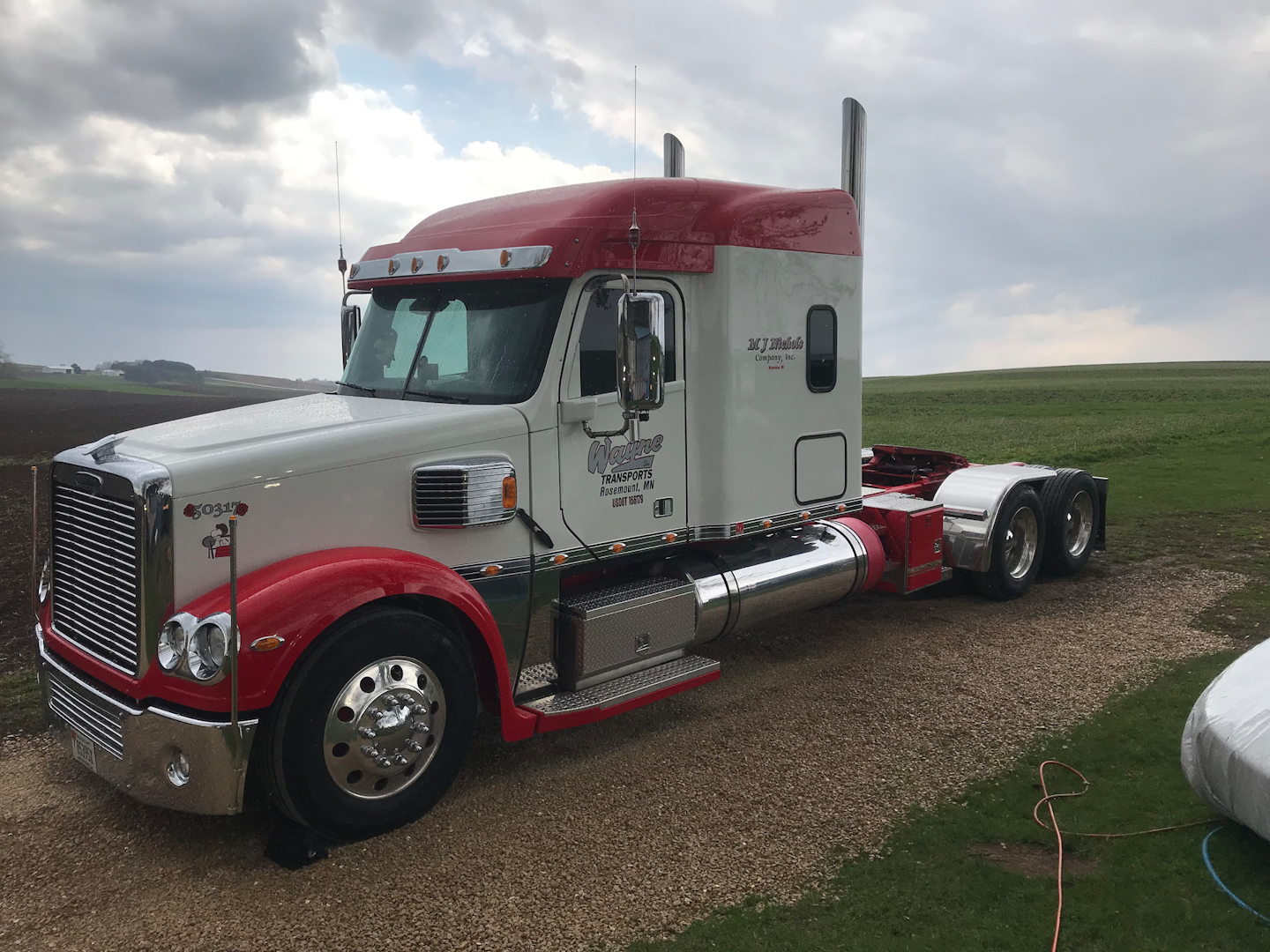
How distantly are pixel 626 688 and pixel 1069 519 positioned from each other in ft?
21.0

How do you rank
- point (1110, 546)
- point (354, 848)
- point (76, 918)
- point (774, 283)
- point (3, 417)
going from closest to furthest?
point (76, 918)
point (354, 848)
point (774, 283)
point (1110, 546)
point (3, 417)

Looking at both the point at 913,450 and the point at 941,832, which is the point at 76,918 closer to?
the point at 941,832

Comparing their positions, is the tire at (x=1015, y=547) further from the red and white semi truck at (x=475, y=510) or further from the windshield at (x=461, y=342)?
the windshield at (x=461, y=342)

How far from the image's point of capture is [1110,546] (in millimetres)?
12242

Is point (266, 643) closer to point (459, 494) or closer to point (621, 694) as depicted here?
point (459, 494)

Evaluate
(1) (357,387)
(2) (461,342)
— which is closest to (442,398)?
(2) (461,342)

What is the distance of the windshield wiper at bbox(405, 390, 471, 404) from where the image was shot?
588cm

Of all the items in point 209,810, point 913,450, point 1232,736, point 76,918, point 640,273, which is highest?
point 640,273

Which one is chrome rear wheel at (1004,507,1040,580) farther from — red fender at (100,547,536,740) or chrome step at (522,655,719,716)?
red fender at (100,547,536,740)

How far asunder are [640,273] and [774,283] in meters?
1.19

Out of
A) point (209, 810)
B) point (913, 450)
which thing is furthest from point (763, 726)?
point (913, 450)

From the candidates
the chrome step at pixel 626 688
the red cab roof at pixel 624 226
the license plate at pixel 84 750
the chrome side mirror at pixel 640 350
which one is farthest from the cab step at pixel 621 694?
the red cab roof at pixel 624 226

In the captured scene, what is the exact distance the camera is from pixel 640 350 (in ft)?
17.7

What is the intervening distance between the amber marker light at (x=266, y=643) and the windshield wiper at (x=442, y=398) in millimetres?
1873
